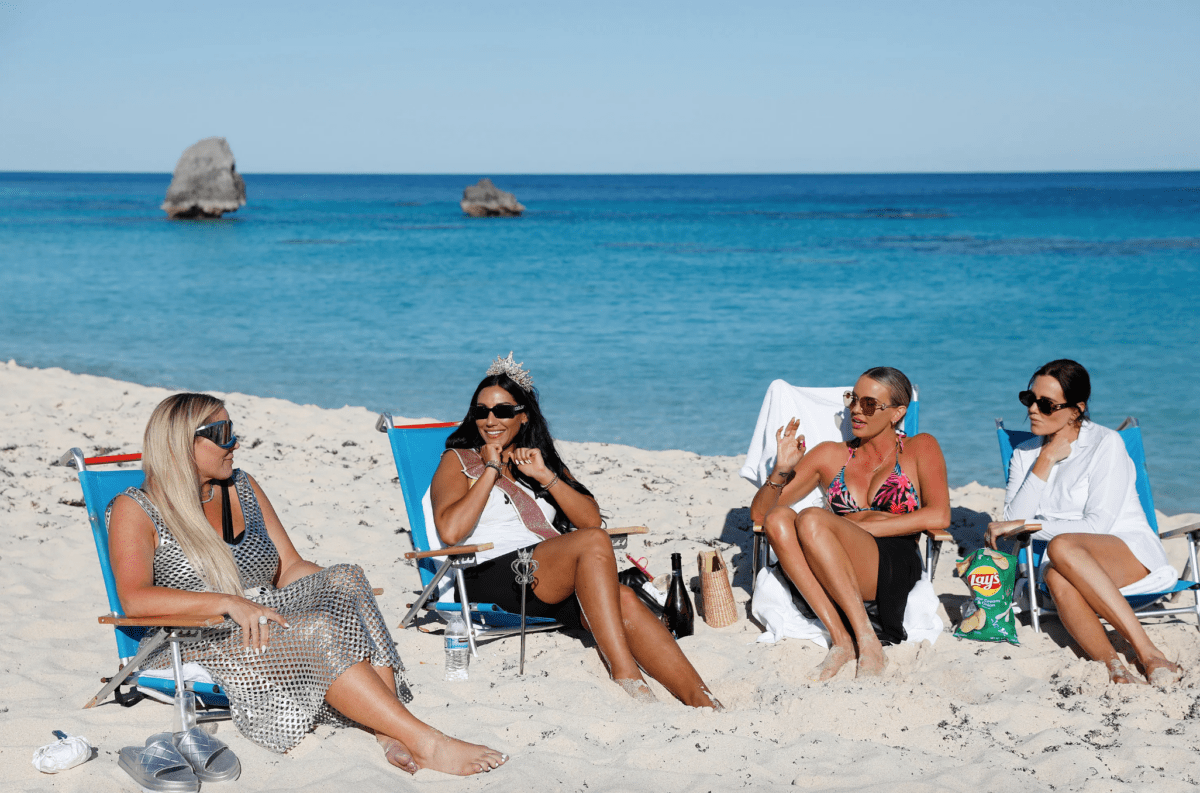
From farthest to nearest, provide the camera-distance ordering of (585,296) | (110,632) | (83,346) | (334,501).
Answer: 1. (585,296)
2. (83,346)
3. (334,501)
4. (110,632)

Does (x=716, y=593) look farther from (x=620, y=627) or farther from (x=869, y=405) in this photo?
(x=869, y=405)

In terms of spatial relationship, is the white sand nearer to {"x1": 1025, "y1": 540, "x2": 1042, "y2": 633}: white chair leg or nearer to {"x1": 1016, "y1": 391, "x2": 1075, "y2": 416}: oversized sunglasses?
{"x1": 1025, "y1": 540, "x2": 1042, "y2": 633}: white chair leg

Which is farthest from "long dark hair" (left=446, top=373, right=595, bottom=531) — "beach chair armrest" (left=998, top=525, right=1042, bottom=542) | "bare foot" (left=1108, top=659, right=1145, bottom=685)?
"bare foot" (left=1108, top=659, right=1145, bottom=685)

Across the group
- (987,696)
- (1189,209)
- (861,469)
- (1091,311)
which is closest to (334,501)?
(861,469)

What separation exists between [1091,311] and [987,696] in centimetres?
1440

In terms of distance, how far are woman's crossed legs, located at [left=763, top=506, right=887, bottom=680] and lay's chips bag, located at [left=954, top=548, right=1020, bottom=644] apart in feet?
1.30

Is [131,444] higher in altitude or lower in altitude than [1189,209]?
lower

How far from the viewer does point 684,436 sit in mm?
8641

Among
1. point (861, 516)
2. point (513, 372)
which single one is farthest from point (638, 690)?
point (513, 372)

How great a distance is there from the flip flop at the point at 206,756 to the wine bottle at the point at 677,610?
1746 mm

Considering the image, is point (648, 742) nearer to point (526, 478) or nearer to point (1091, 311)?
point (526, 478)

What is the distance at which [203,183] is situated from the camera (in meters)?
47.1

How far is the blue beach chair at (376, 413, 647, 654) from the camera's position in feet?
12.1

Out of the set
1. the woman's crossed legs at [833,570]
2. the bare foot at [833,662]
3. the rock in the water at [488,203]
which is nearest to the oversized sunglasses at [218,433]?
the woman's crossed legs at [833,570]
